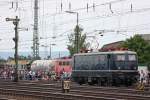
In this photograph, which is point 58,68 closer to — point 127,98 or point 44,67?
point 44,67

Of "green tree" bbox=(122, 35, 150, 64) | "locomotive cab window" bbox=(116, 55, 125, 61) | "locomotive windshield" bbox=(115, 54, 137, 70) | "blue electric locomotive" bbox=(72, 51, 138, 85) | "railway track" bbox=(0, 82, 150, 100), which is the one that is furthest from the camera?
"green tree" bbox=(122, 35, 150, 64)

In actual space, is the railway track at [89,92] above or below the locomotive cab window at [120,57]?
below

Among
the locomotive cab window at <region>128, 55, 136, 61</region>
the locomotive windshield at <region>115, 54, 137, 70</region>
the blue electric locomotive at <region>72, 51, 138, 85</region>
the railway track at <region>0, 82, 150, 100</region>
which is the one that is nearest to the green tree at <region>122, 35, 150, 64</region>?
the blue electric locomotive at <region>72, 51, 138, 85</region>

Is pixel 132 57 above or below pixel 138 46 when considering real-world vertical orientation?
below

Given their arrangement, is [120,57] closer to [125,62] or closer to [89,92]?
[125,62]

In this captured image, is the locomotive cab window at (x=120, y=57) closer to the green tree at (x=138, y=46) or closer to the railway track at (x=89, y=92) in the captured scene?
the railway track at (x=89, y=92)

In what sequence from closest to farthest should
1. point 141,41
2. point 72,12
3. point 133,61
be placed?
point 133,61 < point 72,12 < point 141,41

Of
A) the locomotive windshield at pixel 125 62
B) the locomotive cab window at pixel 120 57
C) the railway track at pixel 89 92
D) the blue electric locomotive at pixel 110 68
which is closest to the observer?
the railway track at pixel 89 92

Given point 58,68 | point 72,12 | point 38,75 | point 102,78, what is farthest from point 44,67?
point 102,78

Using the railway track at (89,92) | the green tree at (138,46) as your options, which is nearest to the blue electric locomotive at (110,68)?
the railway track at (89,92)

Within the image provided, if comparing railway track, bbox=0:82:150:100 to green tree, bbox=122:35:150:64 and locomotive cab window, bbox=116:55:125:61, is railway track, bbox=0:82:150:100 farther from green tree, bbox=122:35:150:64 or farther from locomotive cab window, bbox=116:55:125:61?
green tree, bbox=122:35:150:64

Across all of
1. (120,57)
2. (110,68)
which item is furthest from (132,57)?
(110,68)

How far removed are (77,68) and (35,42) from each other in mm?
43350

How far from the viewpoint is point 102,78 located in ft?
154
